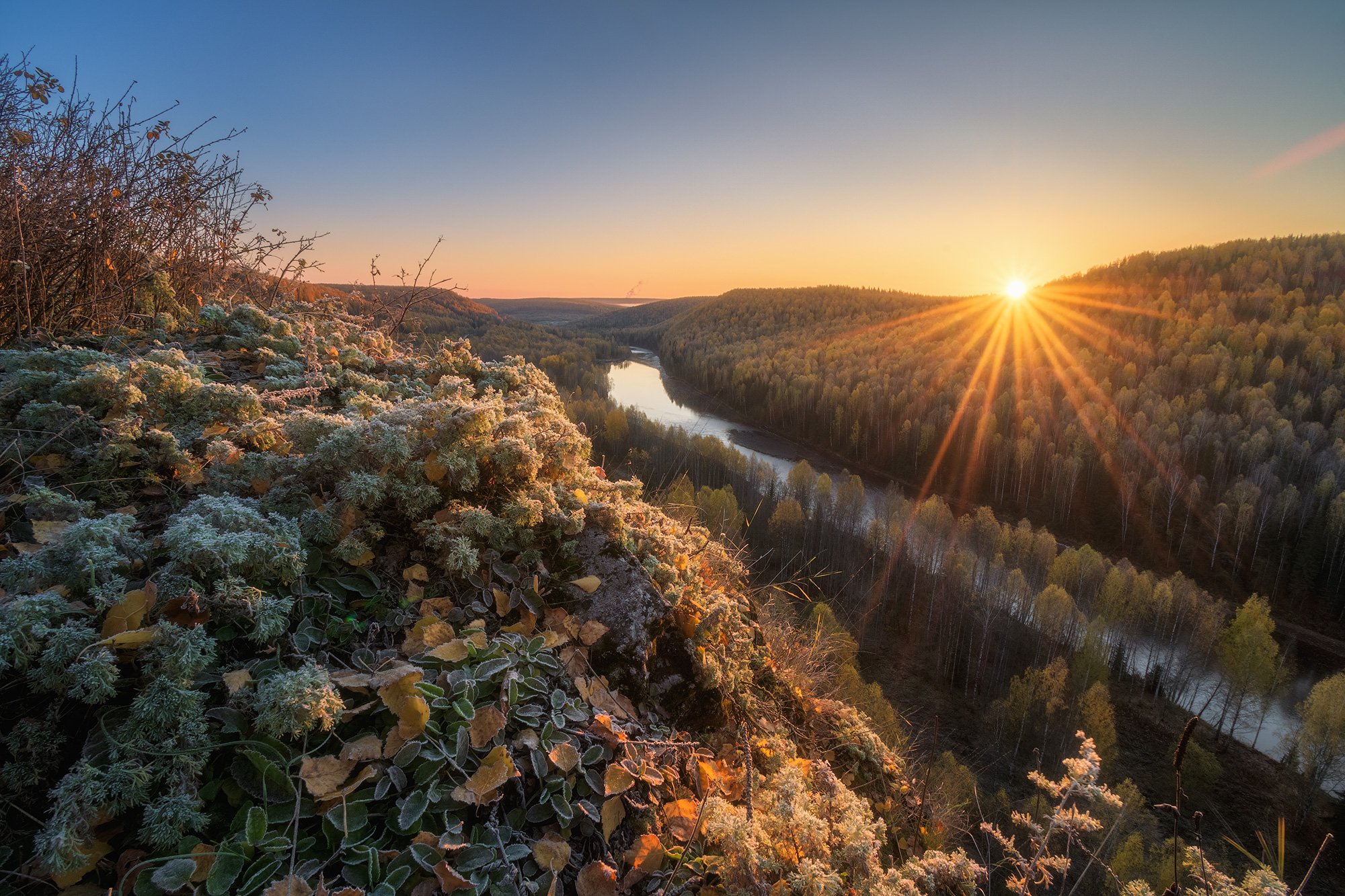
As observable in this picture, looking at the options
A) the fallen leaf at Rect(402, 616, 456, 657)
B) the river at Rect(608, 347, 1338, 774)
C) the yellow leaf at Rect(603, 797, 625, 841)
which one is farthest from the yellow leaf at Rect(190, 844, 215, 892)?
the river at Rect(608, 347, 1338, 774)

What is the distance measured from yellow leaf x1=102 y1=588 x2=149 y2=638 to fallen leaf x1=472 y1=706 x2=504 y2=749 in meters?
1.17

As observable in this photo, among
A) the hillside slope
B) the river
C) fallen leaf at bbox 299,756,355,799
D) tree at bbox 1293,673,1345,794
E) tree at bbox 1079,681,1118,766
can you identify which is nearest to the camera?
the hillside slope

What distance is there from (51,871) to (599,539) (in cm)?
224

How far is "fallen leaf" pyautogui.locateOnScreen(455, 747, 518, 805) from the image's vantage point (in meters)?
2.00

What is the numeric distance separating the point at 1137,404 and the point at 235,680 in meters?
71.8

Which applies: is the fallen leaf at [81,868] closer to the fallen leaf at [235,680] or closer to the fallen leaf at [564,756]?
the fallen leaf at [235,680]

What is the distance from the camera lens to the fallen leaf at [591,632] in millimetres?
2855

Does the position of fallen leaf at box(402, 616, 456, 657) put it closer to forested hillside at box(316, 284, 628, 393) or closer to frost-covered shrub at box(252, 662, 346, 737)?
frost-covered shrub at box(252, 662, 346, 737)

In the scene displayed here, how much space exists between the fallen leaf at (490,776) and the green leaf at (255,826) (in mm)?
538

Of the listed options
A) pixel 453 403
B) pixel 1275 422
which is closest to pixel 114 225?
pixel 453 403

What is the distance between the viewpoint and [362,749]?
198 cm

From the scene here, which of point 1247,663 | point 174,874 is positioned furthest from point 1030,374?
point 174,874

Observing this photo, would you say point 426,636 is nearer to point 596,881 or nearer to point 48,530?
point 596,881

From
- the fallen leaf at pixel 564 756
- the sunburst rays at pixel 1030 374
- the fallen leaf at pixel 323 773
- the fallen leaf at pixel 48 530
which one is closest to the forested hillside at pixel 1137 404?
the sunburst rays at pixel 1030 374
